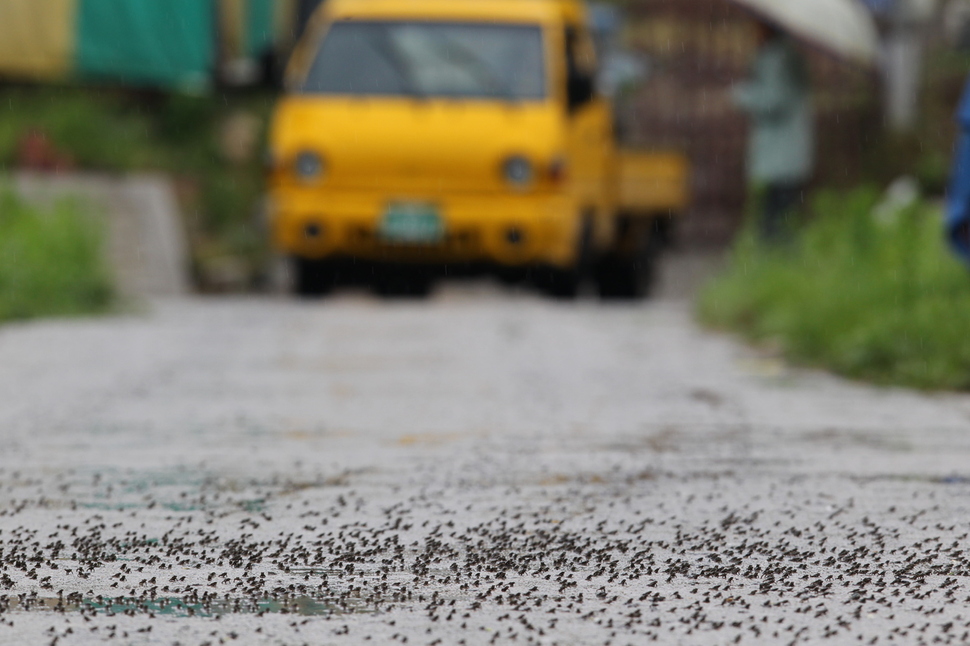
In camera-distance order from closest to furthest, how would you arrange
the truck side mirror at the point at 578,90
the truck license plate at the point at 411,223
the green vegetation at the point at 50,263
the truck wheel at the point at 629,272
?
the green vegetation at the point at 50,263, the truck license plate at the point at 411,223, the truck side mirror at the point at 578,90, the truck wheel at the point at 629,272

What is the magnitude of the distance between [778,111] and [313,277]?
361cm

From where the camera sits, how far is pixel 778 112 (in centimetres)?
1517

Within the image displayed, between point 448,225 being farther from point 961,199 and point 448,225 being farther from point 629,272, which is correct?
point 961,199

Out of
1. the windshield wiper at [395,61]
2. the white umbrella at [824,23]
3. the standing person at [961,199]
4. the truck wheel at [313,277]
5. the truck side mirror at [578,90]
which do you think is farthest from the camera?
the truck wheel at [313,277]

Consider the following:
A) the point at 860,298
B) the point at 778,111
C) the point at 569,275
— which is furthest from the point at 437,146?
the point at 860,298

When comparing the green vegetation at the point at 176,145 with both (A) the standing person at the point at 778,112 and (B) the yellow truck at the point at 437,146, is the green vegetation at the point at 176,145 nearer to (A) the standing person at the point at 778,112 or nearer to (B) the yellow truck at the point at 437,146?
(B) the yellow truck at the point at 437,146

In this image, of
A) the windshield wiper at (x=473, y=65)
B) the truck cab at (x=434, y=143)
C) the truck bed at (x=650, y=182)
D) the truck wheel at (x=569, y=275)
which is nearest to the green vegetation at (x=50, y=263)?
the truck cab at (x=434, y=143)

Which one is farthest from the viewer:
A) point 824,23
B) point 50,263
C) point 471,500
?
point 824,23

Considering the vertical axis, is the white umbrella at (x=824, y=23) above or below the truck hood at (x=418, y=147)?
above

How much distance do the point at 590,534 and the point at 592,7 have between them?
784 inches

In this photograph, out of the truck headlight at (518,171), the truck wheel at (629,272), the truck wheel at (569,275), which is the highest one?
the truck headlight at (518,171)

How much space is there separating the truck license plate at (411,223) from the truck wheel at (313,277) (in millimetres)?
1024

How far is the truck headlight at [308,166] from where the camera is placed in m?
14.4

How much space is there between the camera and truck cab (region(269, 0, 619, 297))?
47.1ft
